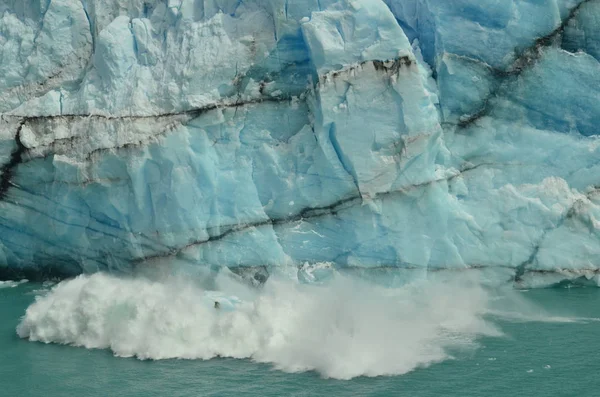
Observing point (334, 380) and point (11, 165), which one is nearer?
point (334, 380)

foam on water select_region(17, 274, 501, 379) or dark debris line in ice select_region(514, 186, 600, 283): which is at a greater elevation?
dark debris line in ice select_region(514, 186, 600, 283)

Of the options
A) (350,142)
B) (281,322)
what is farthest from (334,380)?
(350,142)

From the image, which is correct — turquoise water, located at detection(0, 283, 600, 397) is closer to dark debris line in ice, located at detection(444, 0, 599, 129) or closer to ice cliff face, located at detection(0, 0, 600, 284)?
ice cliff face, located at detection(0, 0, 600, 284)

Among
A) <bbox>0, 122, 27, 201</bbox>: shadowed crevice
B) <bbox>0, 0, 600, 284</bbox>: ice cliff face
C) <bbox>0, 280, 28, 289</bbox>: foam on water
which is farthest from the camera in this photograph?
<bbox>0, 280, 28, 289</bbox>: foam on water

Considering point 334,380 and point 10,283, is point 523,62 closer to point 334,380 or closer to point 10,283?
point 334,380

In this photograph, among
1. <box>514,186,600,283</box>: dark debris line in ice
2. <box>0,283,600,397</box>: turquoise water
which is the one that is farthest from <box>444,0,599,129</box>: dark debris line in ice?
<box>0,283,600,397</box>: turquoise water

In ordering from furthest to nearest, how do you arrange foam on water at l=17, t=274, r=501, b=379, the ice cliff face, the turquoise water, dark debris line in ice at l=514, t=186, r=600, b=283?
dark debris line in ice at l=514, t=186, r=600, b=283 < the ice cliff face < foam on water at l=17, t=274, r=501, b=379 < the turquoise water

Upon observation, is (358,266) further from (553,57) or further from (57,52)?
(57,52)

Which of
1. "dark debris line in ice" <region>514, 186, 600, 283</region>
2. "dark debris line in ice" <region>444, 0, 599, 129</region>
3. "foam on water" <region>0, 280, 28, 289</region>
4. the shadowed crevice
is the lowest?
"foam on water" <region>0, 280, 28, 289</region>
